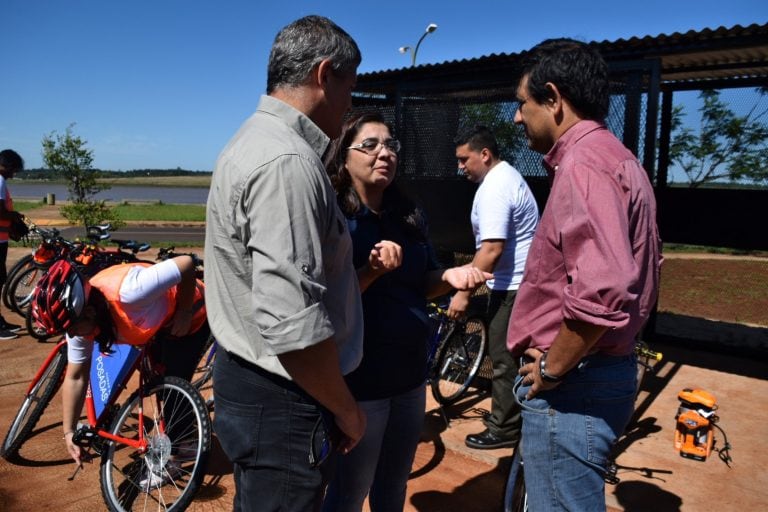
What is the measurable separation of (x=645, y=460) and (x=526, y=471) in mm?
2559

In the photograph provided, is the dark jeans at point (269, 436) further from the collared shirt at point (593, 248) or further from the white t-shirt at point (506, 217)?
the white t-shirt at point (506, 217)

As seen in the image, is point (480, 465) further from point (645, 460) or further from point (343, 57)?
point (343, 57)

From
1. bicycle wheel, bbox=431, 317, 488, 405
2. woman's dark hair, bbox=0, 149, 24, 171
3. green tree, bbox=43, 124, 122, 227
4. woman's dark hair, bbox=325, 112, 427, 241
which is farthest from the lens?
green tree, bbox=43, 124, 122, 227

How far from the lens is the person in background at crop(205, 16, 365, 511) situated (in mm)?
1383

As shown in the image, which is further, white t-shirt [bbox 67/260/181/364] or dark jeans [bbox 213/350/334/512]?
white t-shirt [bbox 67/260/181/364]

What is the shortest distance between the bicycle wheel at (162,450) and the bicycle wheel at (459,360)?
2189 mm

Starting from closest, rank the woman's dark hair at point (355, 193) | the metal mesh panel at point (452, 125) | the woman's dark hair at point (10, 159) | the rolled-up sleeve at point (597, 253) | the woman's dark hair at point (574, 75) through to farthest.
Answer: the rolled-up sleeve at point (597, 253), the woman's dark hair at point (574, 75), the woman's dark hair at point (355, 193), the metal mesh panel at point (452, 125), the woman's dark hair at point (10, 159)

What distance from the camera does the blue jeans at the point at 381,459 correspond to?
2209 mm

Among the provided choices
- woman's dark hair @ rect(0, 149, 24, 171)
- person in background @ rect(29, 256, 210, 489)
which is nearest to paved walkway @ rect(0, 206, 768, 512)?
person in background @ rect(29, 256, 210, 489)

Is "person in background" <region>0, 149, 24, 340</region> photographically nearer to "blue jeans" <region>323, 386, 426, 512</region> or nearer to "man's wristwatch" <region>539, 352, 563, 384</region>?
"blue jeans" <region>323, 386, 426, 512</region>

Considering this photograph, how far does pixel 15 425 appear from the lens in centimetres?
395

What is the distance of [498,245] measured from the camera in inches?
147

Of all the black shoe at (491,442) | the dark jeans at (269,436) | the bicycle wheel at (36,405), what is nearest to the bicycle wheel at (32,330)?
the bicycle wheel at (36,405)

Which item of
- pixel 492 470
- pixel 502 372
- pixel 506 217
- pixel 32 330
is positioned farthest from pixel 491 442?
pixel 32 330
